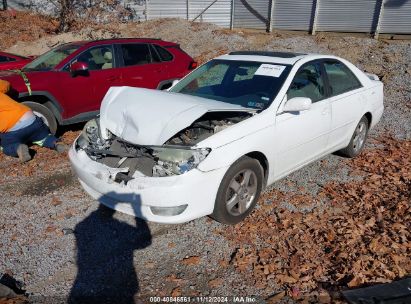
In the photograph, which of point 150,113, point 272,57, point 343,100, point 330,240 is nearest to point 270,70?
point 272,57

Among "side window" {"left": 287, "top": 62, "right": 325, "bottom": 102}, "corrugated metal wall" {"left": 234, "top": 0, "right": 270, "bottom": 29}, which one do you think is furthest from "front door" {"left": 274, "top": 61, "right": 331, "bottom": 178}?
"corrugated metal wall" {"left": 234, "top": 0, "right": 270, "bottom": 29}

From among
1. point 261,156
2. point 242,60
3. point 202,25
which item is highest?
point 242,60

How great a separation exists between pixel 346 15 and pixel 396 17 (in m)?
2.07

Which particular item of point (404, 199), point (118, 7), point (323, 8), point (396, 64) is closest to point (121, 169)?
point (404, 199)

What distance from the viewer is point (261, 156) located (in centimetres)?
393

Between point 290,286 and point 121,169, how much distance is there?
1824 millimetres

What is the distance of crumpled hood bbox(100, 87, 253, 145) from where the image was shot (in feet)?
11.7

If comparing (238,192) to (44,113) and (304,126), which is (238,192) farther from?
(44,113)

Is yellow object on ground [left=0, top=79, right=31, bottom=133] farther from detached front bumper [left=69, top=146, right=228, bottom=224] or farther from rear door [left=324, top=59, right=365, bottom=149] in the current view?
rear door [left=324, top=59, right=365, bottom=149]

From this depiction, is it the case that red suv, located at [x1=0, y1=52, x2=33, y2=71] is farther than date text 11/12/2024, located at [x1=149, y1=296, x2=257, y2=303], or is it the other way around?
red suv, located at [x1=0, y1=52, x2=33, y2=71]

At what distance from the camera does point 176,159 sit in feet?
11.3

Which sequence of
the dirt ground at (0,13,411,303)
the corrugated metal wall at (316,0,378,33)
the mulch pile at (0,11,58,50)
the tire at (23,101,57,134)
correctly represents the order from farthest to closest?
1. the mulch pile at (0,11,58,50)
2. the corrugated metal wall at (316,0,378,33)
3. the tire at (23,101,57,134)
4. the dirt ground at (0,13,411,303)

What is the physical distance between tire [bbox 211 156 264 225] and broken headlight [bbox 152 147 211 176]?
0.34 meters

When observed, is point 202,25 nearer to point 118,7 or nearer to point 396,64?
point 118,7
